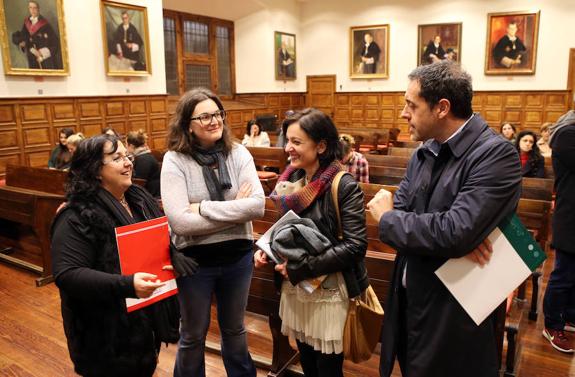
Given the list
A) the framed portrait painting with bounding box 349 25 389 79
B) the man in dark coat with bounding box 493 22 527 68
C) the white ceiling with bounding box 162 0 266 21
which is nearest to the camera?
the white ceiling with bounding box 162 0 266 21

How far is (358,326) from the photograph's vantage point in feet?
6.25

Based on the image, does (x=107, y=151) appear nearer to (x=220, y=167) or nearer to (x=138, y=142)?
(x=220, y=167)

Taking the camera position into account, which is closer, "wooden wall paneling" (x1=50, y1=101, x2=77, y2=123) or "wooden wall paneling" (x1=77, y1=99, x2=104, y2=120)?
"wooden wall paneling" (x1=50, y1=101, x2=77, y2=123)

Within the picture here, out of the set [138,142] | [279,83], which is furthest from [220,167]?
[279,83]

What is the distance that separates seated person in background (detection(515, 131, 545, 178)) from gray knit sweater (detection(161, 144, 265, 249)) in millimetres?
4309

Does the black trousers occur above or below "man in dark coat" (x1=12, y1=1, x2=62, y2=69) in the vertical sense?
below

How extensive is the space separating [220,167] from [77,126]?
7.92 m

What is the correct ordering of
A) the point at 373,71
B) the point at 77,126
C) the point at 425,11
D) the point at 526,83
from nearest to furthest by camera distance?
the point at 77,126 < the point at 526,83 < the point at 425,11 < the point at 373,71

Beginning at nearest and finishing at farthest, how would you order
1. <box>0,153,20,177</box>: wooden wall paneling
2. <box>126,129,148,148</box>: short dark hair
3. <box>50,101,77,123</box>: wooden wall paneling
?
1. <box>126,129,148,148</box>: short dark hair
2. <box>0,153,20,177</box>: wooden wall paneling
3. <box>50,101,77,123</box>: wooden wall paneling

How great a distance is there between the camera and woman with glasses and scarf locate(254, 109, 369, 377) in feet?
5.98

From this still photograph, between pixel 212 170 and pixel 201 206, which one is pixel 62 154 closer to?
pixel 212 170

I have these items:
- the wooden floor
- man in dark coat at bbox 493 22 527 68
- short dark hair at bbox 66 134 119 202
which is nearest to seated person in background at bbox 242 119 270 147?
the wooden floor

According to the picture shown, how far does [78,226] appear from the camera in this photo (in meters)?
1.69

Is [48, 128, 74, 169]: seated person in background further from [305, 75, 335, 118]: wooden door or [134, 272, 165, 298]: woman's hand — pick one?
[305, 75, 335, 118]: wooden door
